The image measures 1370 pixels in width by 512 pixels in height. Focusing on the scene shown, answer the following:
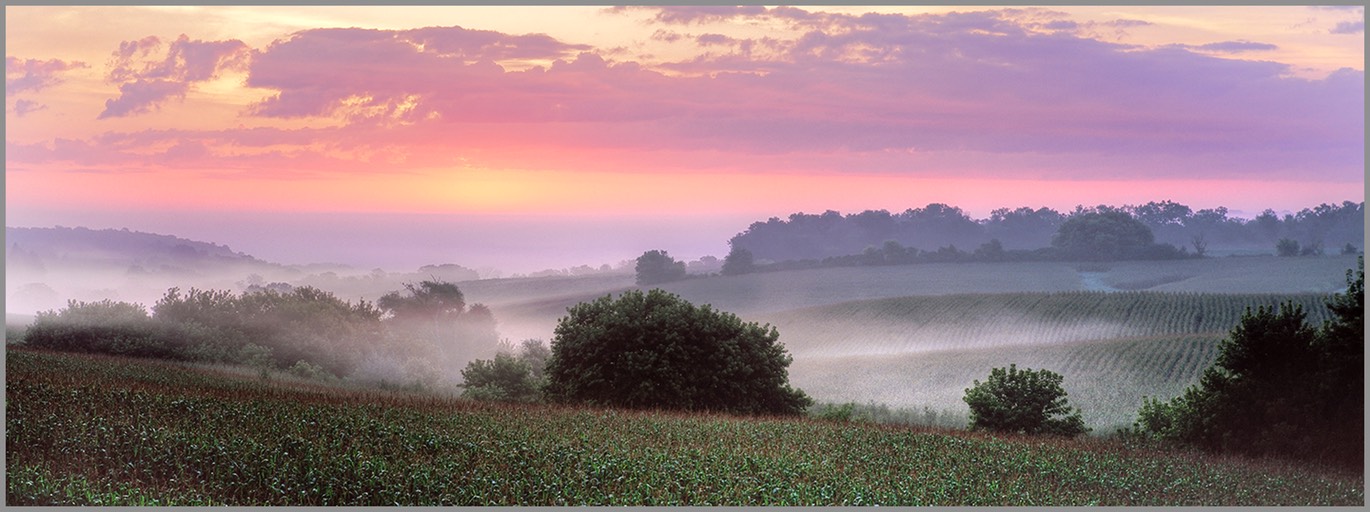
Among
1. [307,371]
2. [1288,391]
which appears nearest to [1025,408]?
[1288,391]

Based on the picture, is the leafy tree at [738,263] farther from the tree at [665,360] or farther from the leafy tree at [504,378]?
the tree at [665,360]

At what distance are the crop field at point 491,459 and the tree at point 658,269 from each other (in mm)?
38830

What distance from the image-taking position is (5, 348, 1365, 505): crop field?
543 inches

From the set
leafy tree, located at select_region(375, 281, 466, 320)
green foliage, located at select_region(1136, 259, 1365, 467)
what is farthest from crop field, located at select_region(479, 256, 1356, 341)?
green foliage, located at select_region(1136, 259, 1365, 467)

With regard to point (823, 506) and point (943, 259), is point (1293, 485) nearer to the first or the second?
point (823, 506)

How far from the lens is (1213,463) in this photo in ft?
61.8

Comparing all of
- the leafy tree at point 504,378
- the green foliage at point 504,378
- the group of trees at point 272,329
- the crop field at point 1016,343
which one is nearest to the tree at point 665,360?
the leafy tree at point 504,378

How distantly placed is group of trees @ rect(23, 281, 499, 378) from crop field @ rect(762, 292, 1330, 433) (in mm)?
17009

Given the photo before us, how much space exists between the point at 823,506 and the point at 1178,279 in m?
60.1

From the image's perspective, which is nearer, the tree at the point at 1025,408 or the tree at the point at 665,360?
the tree at the point at 665,360

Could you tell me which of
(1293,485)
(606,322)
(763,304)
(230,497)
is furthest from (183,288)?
(763,304)

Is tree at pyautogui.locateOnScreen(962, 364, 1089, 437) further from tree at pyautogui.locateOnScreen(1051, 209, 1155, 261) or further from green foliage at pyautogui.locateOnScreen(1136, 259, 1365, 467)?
tree at pyautogui.locateOnScreen(1051, 209, 1155, 261)

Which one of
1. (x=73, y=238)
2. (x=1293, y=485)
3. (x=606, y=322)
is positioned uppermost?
(x=73, y=238)

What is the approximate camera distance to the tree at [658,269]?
195 feet
